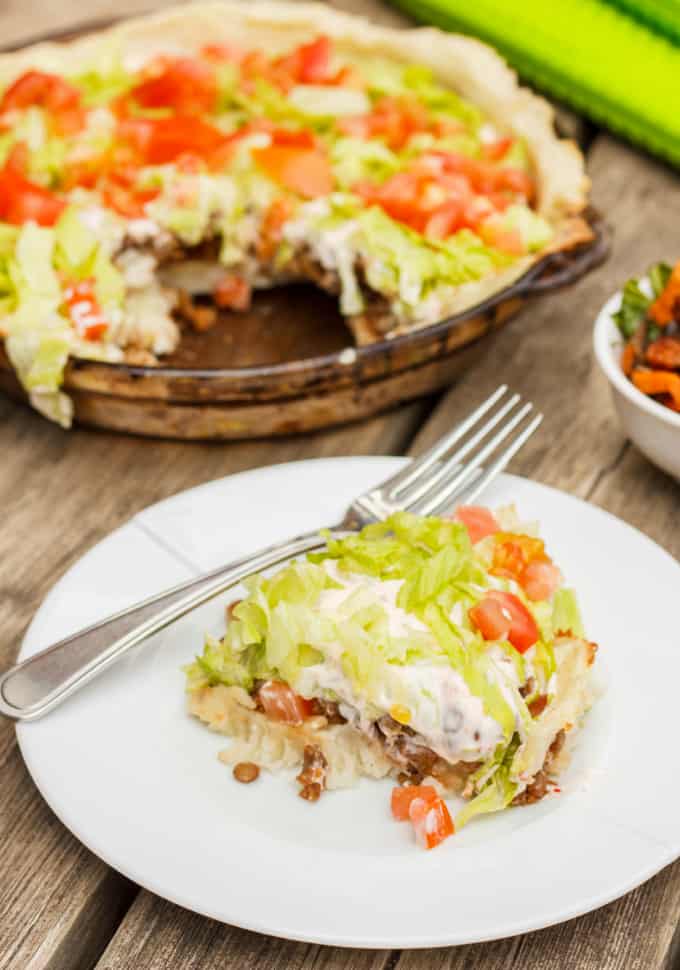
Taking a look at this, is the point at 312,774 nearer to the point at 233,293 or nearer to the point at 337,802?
the point at 337,802

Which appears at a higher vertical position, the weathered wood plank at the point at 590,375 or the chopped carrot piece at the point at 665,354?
the chopped carrot piece at the point at 665,354

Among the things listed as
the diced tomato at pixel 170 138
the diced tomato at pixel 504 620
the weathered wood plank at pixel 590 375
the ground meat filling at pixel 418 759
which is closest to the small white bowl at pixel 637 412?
the weathered wood plank at pixel 590 375

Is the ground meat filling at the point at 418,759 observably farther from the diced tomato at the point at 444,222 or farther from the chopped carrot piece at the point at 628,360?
the diced tomato at the point at 444,222

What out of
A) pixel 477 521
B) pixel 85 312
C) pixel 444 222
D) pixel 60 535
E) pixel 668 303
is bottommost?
pixel 60 535

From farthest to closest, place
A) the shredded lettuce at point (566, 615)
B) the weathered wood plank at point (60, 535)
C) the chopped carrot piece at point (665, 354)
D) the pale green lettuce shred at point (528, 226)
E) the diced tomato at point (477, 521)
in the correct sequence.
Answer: the pale green lettuce shred at point (528, 226) → the chopped carrot piece at point (665, 354) → the diced tomato at point (477, 521) → the shredded lettuce at point (566, 615) → the weathered wood plank at point (60, 535)

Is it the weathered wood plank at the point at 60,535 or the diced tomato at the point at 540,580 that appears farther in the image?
the diced tomato at the point at 540,580

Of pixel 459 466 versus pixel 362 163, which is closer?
pixel 459 466

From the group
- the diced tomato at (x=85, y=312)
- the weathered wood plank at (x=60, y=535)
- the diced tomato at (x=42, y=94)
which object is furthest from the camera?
the diced tomato at (x=42, y=94)

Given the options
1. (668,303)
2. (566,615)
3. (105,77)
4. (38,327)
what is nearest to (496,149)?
(668,303)
